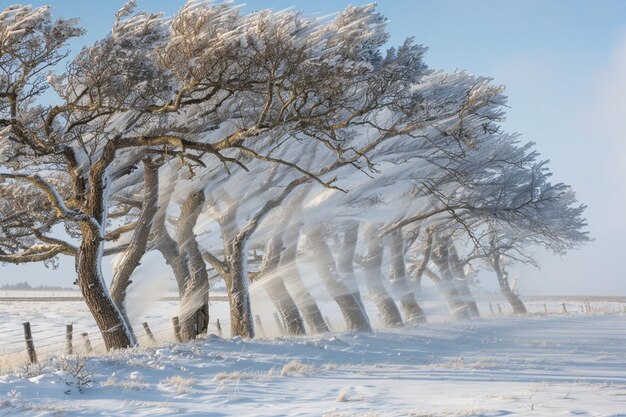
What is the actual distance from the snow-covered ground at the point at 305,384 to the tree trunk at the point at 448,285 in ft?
60.4

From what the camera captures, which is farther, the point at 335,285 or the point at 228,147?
the point at 335,285

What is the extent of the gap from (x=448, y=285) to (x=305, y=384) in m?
26.5

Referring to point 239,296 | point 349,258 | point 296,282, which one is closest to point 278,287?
point 296,282

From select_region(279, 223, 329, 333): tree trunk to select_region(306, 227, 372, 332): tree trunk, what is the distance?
3.35ft

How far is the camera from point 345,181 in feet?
64.5

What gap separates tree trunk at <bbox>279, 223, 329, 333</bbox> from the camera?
70.7 feet

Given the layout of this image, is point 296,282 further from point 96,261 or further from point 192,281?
point 96,261

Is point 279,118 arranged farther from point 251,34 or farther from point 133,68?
point 133,68

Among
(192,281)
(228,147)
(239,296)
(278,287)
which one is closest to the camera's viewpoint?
(228,147)

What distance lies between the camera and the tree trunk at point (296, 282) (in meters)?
21.5

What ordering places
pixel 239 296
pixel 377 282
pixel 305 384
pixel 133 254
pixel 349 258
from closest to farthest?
pixel 305 384, pixel 133 254, pixel 239 296, pixel 349 258, pixel 377 282

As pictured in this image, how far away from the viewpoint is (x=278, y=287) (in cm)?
2089

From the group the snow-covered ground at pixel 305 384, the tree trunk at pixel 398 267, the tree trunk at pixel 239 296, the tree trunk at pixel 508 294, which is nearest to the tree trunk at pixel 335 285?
the tree trunk at pixel 398 267

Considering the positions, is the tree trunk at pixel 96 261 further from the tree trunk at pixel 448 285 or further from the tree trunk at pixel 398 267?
the tree trunk at pixel 448 285
